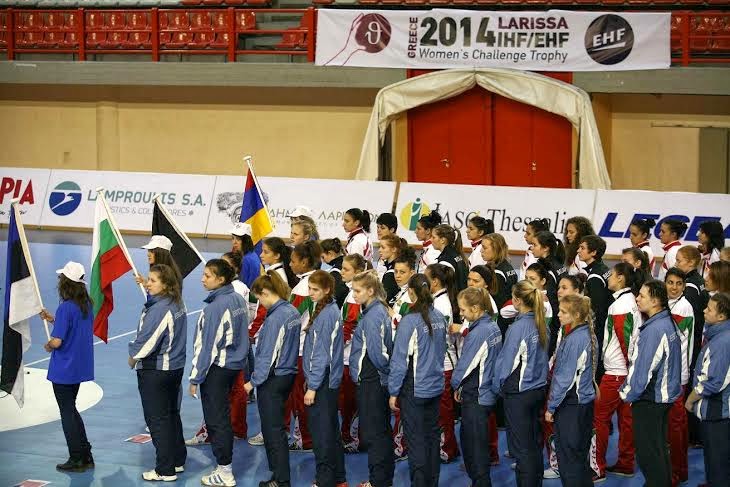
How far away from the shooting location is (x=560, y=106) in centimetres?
2348

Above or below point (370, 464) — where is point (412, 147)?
above

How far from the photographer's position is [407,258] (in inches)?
419

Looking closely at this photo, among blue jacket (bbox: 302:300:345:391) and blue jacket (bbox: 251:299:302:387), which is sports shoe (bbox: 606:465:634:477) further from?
blue jacket (bbox: 251:299:302:387)

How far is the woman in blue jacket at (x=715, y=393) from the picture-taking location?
9.05 meters

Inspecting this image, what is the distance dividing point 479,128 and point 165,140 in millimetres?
7736

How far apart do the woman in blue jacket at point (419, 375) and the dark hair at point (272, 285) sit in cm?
102

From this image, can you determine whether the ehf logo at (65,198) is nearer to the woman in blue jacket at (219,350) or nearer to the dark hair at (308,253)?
the dark hair at (308,253)

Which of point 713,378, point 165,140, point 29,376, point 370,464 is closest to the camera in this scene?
point 713,378

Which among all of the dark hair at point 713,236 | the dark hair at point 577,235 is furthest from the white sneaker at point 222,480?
the dark hair at point 713,236

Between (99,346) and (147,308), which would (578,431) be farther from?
(99,346)

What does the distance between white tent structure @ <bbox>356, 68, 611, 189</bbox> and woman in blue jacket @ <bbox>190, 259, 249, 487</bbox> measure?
14.3m

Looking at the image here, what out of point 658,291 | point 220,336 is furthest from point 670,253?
point 220,336

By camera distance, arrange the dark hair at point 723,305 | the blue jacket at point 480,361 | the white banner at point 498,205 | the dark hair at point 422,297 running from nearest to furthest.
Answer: the dark hair at point 723,305
the dark hair at point 422,297
the blue jacket at point 480,361
the white banner at point 498,205

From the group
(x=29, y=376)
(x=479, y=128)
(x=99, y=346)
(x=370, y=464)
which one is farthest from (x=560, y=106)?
(x=370, y=464)
